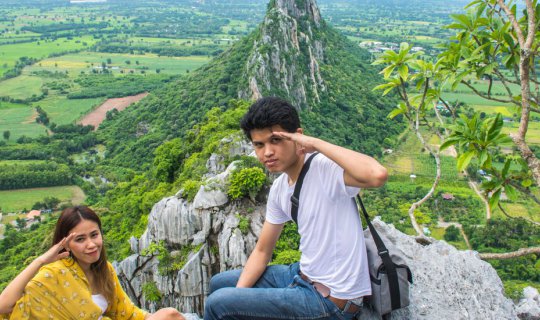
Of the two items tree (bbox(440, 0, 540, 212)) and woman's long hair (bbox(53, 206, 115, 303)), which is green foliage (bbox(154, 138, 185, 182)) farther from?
tree (bbox(440, 0, 540, 212))

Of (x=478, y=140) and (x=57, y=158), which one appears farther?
(x=57, y=158)

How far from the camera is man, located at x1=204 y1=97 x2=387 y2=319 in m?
4.34

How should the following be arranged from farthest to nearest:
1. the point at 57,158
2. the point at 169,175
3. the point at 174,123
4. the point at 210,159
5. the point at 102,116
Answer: the point at 102,116 < the point at 57,158 < the point at 174,123 < the point at 169,175 < the point at 210,159

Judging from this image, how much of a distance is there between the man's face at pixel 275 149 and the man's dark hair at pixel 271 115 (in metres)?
0.06

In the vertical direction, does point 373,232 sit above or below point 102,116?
above

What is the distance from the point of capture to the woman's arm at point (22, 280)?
4.42m

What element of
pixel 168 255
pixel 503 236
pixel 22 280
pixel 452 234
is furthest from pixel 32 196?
pixel 22 280

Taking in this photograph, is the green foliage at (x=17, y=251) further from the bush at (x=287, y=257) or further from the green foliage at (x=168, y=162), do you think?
the bush at (x=287, y=257)

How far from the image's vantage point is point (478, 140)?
15.2ft

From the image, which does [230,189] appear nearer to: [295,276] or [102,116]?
[295,276]

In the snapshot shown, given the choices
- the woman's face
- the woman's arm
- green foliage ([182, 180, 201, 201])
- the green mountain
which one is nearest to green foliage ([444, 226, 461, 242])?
the green mountain

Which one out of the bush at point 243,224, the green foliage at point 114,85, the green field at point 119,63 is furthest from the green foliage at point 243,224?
the green field at point 119,63

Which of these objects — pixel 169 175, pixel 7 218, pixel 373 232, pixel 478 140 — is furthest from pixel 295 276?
pixel 7 218

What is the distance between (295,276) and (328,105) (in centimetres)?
6608
